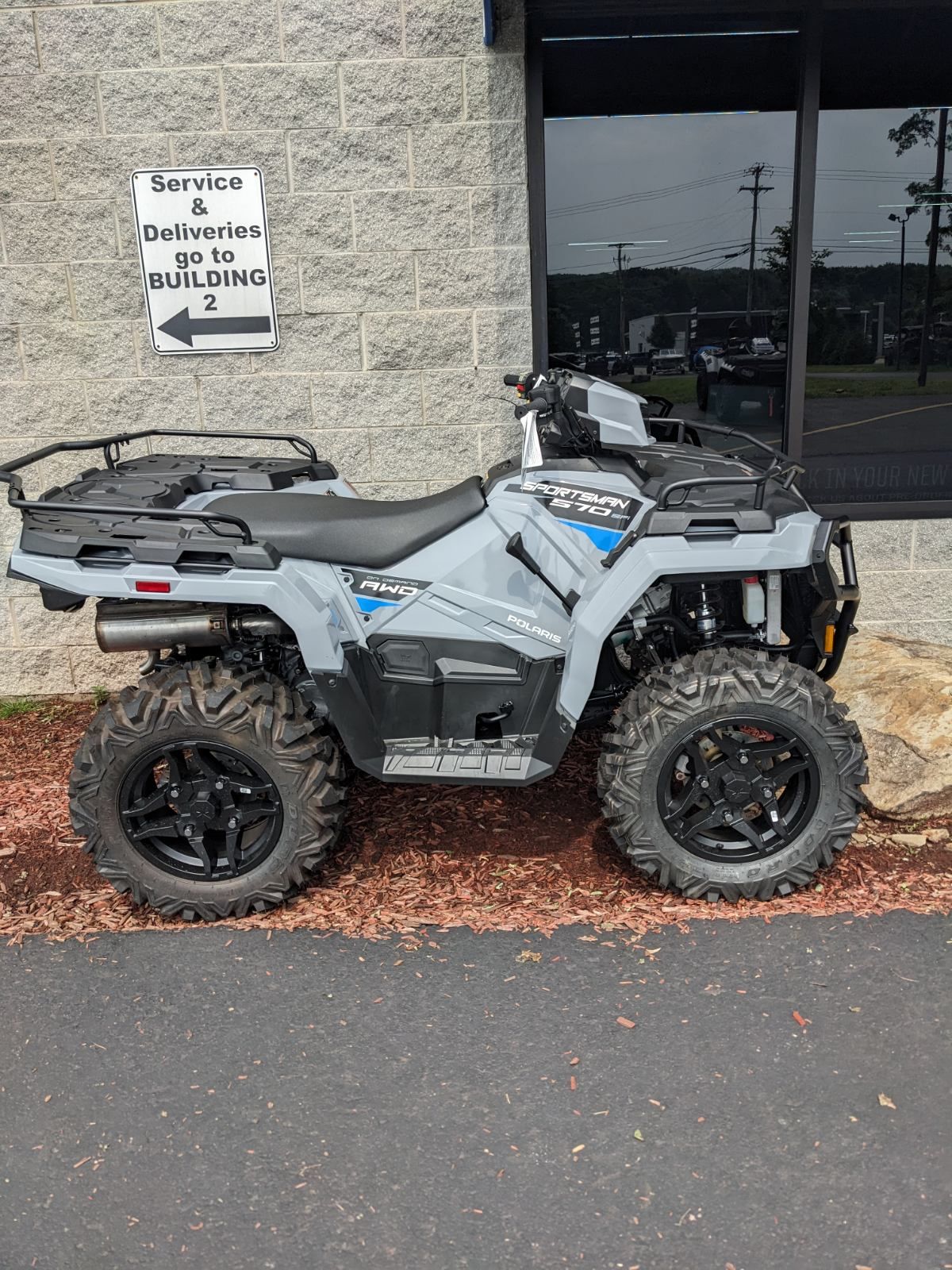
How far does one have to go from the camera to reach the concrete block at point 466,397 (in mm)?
5312

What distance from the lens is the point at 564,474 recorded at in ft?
11.6

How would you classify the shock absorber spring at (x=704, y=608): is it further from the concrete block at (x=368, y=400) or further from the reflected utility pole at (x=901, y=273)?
the reflected utility pole at (x=901, y=273)

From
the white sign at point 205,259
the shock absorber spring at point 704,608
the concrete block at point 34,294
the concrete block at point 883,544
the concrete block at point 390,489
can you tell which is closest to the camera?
the shock absorber spring at point 704,608

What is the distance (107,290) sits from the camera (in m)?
5.22

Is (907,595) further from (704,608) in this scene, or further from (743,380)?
(704,608)

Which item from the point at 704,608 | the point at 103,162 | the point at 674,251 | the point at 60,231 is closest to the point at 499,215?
the point at 674,251

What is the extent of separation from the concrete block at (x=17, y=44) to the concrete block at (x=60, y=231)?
601mm

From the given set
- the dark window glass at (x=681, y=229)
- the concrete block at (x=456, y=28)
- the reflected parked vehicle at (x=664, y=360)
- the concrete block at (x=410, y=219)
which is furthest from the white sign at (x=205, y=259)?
the reflected parked vehicle at (x=664, y=360)

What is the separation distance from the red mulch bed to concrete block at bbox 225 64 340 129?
3.13m

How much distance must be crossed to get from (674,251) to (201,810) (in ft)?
12.8

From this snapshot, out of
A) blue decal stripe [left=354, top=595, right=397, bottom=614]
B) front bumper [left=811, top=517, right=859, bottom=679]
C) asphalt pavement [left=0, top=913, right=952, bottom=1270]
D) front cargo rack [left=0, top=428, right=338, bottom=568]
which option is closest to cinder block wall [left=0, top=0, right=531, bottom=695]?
front cargo rack [left=0, top=428, right=338, bottom=568]

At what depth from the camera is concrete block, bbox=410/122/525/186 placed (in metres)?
5.00

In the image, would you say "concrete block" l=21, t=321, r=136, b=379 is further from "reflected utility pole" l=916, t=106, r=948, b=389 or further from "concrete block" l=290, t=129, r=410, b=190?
"reflected utility pole" l=916, t=106, r=948, b=389

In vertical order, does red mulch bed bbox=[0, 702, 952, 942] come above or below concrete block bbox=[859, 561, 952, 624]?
below
